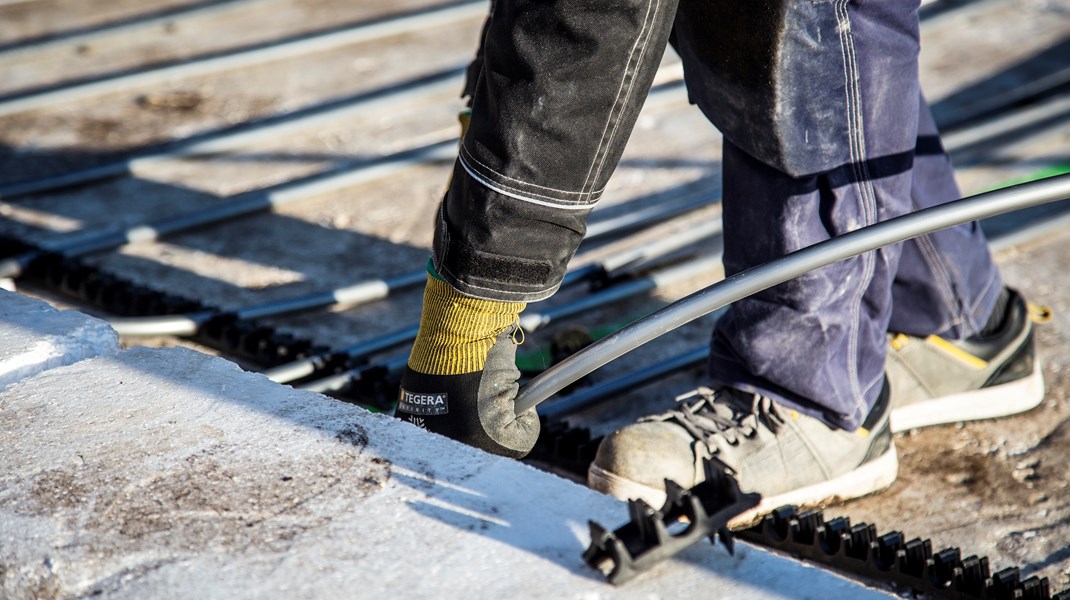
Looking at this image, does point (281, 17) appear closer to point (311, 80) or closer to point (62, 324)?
point (311, 80)

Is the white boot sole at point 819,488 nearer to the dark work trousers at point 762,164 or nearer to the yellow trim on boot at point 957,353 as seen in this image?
the dark work trousers at point 762,164

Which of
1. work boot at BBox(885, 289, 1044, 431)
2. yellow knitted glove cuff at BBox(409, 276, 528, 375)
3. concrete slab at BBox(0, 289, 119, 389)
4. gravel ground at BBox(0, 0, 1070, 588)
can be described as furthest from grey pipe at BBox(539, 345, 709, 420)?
concrete slab at BBox(0, 289, 119, 389)

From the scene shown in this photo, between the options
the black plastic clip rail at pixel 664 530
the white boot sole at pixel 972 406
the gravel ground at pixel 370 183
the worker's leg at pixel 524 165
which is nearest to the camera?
the black plastic clip rail at pixel 664 530

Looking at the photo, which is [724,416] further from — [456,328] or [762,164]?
[456,328]

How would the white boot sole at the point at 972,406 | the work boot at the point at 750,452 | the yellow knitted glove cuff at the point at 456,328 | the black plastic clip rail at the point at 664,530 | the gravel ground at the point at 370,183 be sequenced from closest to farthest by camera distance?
the black plastic clip rail at the point at 664,530 < the yellow knitted glove cuff at the point at 456,328 < the work boot at the point at 750,452 < the gravel ground at the point at 370,183 < the white boot sole at the point at 972,406

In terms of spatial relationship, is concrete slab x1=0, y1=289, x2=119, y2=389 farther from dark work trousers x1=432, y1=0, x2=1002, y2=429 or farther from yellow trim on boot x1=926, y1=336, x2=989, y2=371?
yellow trim on boot x1=926, y1=336, x2=989, y2=371

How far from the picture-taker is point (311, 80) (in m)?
3.96

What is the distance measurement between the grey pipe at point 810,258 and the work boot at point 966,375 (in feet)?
2.27

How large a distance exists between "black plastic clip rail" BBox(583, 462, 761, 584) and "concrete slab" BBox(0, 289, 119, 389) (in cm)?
93

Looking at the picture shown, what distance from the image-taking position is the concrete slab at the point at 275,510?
3.98 feet

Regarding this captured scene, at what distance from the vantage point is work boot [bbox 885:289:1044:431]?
205 cm

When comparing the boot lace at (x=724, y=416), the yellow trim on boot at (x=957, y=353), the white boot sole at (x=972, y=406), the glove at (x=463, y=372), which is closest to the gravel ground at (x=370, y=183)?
the white boot sole at (x=972, y=406)

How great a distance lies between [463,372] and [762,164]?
0.60 metres

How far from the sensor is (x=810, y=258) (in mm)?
1425
